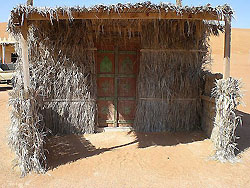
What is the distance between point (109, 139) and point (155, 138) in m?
1.08

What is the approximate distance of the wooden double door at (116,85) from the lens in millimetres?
5820

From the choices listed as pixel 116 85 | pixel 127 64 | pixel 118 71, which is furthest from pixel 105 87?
pixel 127 64

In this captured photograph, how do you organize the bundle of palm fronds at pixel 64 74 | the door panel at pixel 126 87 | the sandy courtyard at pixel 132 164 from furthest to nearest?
the door panel at pixel 126 87, the bundle of palm fronds at pixel 64 74, the sandy courtyard at pixel 132 164

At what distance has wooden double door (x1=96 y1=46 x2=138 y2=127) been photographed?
5.82 meters

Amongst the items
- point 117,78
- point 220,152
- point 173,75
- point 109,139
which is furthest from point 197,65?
point 109,139

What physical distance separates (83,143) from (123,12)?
288cm

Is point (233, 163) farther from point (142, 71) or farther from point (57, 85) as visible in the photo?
point (57, 85)

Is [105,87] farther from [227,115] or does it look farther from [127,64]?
[227,115]

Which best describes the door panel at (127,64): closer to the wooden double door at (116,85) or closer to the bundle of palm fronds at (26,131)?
the wooden double door at (116,85)

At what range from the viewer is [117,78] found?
589 cm

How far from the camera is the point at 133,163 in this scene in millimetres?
4125

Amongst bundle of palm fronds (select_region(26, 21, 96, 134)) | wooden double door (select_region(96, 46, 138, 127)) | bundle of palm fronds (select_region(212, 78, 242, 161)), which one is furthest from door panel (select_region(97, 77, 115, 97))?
bundle of palm fronds (select_region(212, 78, 242, 161))

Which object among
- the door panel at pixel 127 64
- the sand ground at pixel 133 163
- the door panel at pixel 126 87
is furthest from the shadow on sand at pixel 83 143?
the door panel at pixel 127 64

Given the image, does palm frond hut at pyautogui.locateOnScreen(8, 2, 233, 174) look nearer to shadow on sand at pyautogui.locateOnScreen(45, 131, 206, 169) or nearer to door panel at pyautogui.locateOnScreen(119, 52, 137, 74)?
door panel at pyautogui.locateOnScreen(119, 52, 137, 74)
